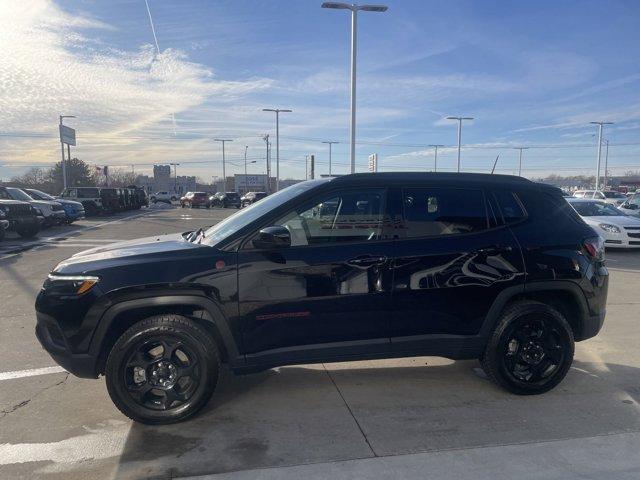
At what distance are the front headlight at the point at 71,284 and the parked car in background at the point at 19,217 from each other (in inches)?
503

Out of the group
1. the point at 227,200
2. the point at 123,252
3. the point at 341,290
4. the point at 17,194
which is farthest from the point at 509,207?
the point at 227,200

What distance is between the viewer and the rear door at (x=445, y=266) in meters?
3.79

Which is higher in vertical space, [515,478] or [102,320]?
[102,320]

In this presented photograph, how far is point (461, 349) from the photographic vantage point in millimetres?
3957

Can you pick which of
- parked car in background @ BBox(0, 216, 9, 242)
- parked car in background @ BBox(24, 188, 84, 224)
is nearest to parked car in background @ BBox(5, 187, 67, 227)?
parked car in background @ BBox(24, 188, 84, 224)

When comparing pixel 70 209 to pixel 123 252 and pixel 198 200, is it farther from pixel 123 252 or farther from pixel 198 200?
pixel 198 200

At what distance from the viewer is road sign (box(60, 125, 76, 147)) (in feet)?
153

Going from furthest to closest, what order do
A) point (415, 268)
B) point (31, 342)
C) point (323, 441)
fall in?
point (31, 342), point (415, 268), point (323, 441)

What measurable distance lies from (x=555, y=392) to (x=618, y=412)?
1.60ft

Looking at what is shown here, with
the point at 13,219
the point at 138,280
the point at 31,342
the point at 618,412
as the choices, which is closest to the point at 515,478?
the point at 618,412

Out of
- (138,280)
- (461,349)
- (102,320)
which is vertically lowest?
(461,349)

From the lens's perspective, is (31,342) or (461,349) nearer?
(461,349)

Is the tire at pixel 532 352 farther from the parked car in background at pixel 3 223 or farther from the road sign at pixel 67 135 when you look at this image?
the road sign at pixel 67 135

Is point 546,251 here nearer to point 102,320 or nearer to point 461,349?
point 461,349
